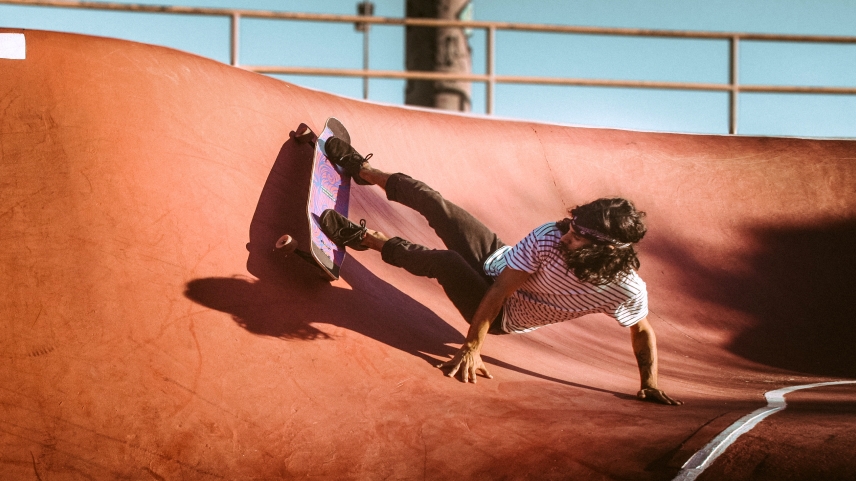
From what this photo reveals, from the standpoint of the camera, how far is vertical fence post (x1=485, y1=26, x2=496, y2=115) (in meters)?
6.58

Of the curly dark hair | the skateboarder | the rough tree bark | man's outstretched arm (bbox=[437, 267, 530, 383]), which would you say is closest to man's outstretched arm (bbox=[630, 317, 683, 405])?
the skateboarder

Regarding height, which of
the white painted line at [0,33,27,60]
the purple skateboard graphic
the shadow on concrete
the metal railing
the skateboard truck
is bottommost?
the shadow on concrete

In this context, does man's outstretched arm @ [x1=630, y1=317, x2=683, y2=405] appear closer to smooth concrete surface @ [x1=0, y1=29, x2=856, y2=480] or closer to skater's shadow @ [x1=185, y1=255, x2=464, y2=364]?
smooth concrete surface @ [x1=0, y1=29, x2=856, y2=480]

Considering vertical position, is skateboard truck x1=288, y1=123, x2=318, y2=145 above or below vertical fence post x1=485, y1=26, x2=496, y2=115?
below

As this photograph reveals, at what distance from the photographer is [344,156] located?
142 inches

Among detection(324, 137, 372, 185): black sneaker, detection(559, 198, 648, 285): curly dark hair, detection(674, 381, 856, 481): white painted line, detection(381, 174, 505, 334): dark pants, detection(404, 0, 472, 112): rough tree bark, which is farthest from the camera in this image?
detection(404, 0, 472, 112): rough tree bark

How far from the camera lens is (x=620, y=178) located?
5949 millimetres

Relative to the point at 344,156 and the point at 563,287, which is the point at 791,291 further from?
the point at 344,156

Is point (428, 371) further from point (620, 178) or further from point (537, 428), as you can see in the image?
point (620, 178)

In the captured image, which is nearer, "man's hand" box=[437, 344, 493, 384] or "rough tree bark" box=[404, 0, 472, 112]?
"man's hand" box=[437, 344, 493, 384]

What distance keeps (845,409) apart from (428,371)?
6.35ft

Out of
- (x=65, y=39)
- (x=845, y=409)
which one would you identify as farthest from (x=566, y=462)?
(x=65, y=39)

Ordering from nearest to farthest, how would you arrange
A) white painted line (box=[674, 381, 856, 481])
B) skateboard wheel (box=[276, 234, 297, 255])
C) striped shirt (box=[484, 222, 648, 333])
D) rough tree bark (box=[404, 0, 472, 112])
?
white painted line (box=[674, 381, 856, 481]) → striped shirt (box=[484, 222, 648, 333]) → skateboard wheel (box=[276, 234, 297, 255]) → rough tree bark (box=[404, 0, 472, 112])

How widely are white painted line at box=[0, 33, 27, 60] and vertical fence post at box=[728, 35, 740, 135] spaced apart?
6.89 metres
